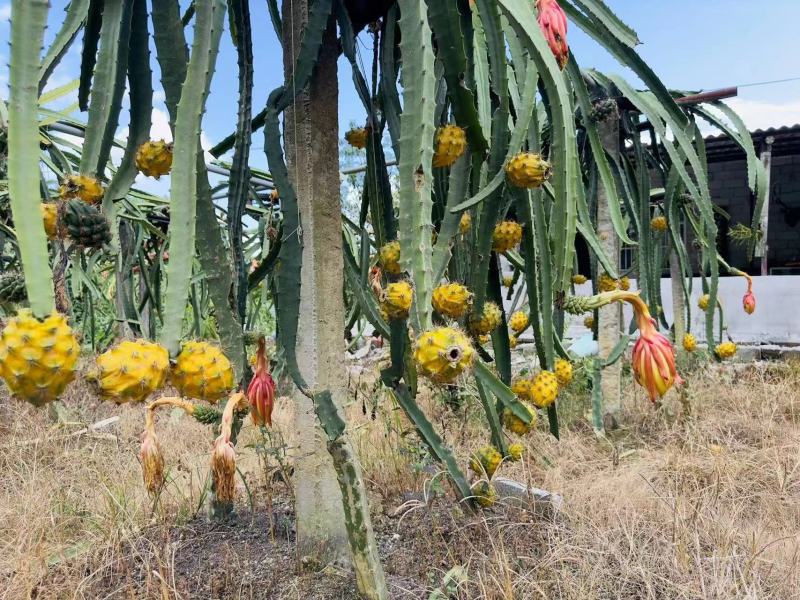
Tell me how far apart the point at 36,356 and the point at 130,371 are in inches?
3.3

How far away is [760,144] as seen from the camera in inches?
262

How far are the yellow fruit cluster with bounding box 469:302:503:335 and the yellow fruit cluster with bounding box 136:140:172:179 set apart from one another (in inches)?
22.3

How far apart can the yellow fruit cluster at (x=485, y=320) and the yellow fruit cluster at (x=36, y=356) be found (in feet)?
2.34

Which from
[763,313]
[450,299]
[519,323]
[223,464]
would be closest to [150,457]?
[223,464]

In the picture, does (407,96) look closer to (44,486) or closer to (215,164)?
(44,486)

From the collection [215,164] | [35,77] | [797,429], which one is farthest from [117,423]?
[797,429]

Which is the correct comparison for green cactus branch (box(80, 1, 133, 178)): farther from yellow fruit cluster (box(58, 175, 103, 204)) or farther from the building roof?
the building roof

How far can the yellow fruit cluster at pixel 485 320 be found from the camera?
1.11 m

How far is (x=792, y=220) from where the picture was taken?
8.57 meters

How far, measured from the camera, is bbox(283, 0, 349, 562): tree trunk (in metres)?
1.13

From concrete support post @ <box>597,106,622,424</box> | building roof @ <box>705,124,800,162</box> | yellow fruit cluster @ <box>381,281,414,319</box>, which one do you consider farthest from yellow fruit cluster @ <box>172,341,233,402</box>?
building roof @ <box>705,124,800,162</box>

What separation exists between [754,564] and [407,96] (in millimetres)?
1339

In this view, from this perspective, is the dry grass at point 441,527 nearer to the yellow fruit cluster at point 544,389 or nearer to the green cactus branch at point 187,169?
the yellow fruit cluster at point 544,389

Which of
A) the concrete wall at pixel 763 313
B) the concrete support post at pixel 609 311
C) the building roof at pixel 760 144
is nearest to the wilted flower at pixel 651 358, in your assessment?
the concrete support post at pixel 609 311
